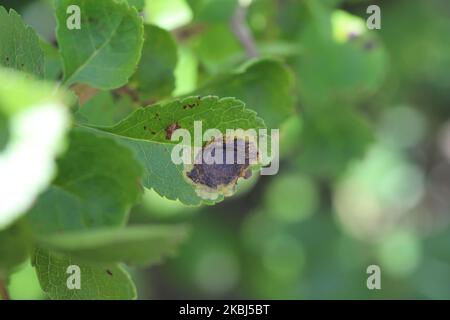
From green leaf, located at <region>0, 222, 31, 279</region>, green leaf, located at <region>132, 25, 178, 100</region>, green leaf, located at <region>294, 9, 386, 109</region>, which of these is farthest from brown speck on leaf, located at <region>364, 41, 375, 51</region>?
green leaf, located at <region>0, 222, 31, 279</region>

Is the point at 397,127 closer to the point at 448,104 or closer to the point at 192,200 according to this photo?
the point at 448,104

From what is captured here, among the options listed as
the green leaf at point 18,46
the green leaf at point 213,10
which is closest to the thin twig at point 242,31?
the green leaf at point 213,10

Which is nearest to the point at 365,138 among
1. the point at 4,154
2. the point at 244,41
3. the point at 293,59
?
the point at 293,59

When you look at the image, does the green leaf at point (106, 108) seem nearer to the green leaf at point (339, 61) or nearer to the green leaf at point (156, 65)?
the green leaf at point (156, 65)

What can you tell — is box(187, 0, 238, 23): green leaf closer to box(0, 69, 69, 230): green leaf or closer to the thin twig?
the thin twig

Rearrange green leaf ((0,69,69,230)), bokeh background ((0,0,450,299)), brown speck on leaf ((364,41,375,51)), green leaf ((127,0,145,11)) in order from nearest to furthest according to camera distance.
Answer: green leaf ((0,69,69,230)) < green leaf ((127,0,145,11)) < brown speck on leaf ((364,41,375,51)) < bokeh background ((0,0,450,299))

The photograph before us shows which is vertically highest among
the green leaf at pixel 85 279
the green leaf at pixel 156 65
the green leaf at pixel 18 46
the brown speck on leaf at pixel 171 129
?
the green leaf at pixel 156 65
